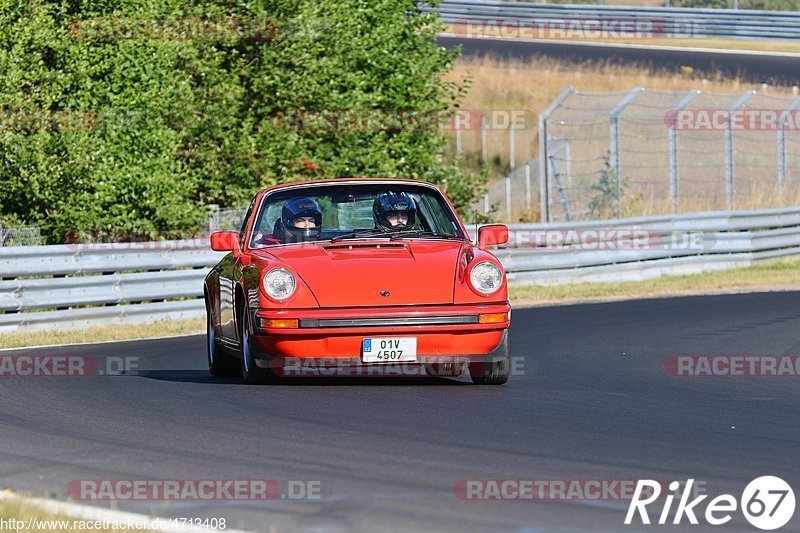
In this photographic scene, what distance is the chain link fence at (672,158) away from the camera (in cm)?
2647

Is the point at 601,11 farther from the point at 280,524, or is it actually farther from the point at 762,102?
the point at 280,524

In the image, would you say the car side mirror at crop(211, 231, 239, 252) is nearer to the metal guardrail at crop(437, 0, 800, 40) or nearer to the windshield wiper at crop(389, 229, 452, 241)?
the windshield wiper at crop(389, 229, 452, 241)

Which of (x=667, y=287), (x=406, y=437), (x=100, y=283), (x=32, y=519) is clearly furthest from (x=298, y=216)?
(x=667, y=287)

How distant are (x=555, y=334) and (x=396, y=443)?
777cm

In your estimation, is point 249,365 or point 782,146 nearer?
point 249,365

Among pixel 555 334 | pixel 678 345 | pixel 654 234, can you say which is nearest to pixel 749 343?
pixel 678 345

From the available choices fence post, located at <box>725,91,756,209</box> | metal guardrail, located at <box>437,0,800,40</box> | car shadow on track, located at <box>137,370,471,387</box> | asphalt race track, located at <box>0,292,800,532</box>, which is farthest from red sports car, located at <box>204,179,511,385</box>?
metal guardrail, located at <box>437,0,800,40</box>

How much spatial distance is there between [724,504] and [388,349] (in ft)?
12.7

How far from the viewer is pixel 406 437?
289 inches

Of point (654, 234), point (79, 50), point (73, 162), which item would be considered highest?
point (79, 50)

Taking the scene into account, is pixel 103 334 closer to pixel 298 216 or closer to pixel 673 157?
pixel 298 216

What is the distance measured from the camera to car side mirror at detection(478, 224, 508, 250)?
10.3m

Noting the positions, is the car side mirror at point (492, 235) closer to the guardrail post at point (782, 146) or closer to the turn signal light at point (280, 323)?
the turn signal light at point (280, 323)

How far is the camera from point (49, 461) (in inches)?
267
